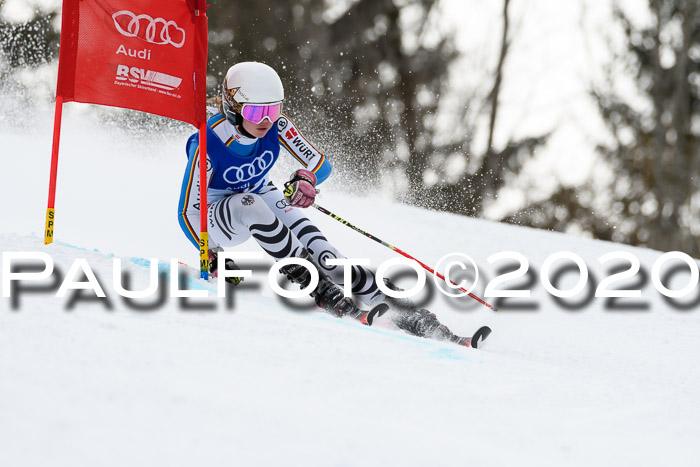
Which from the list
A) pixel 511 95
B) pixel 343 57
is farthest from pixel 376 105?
pixel 511 95

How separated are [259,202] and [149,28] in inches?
36.3

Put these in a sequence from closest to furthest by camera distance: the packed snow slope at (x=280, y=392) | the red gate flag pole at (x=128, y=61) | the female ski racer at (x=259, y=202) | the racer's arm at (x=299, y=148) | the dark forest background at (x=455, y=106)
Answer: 1. the packed snow slope at (x=280, y=392)
2. the red gate flag pole at (x=128, y=61)
3. the female ski racer at (x=259, y=202)
4. the racer's arm at (x=299, y=148)
5. the dark forest background at (x=455, y=106)

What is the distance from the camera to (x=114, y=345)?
2102 millimetres

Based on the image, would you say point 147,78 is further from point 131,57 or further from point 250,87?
point 250,87

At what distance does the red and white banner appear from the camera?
3.42 meters

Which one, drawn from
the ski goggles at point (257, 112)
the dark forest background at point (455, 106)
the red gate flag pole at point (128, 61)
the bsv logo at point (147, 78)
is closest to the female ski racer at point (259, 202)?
the ski goggles at point (257, 112)

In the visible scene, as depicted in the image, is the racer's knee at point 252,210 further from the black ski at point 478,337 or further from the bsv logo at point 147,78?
the black ski at point 478,337

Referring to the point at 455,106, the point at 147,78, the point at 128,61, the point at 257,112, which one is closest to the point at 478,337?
the point at 257,112

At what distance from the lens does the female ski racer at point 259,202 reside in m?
3.53

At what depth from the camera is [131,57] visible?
3473 mm

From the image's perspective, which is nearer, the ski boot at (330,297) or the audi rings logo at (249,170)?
the ski boot at (330,297)

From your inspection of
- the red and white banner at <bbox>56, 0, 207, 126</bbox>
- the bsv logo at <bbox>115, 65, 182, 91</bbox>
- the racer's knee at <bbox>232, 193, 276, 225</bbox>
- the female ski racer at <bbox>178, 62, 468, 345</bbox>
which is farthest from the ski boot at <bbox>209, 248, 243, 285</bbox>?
the bsv logo at <bbox>115, 65, 182, 91</bbox>

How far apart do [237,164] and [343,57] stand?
13.0m

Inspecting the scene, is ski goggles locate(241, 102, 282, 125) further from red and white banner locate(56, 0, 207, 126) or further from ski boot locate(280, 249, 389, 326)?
ski boot locate(280, 249, 389, 326)
